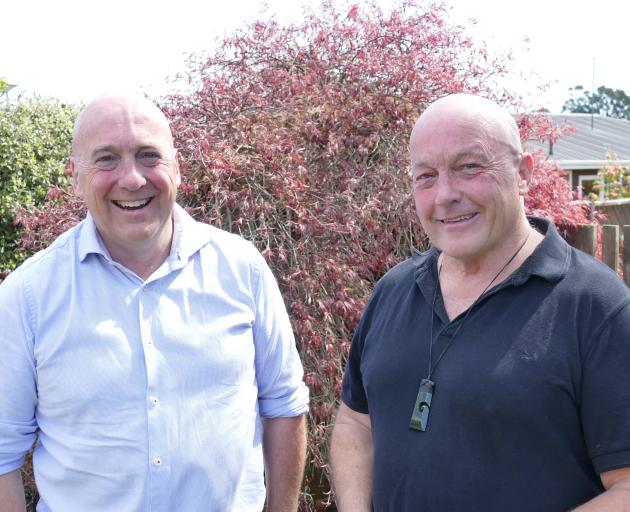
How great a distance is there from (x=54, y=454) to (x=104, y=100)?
3.91ft

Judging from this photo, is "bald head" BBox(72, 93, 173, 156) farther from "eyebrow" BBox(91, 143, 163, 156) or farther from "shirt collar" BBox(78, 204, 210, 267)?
"shirt collar" BBox(78, 204, 210, 267)

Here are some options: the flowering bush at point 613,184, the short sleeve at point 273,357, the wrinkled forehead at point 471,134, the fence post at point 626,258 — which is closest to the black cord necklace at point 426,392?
the wrinkled forehead at point 471,134

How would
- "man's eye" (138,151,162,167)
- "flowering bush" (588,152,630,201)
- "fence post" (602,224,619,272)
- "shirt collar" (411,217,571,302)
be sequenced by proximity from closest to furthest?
1. "shirt collar" (411,217,571,302)
2. "man's eye" (138,151,162,167)
3. "fence post" (602,224,619,272)
4. "flowering bush" (588,152,630,201)

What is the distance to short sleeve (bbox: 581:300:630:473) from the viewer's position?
1.87m

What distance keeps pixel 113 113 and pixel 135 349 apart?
801 mm

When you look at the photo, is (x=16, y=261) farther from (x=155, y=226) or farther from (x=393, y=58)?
(x=155, y=226)

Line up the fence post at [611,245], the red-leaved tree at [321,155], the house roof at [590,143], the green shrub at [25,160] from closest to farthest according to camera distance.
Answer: the red-leaved tree at [321,155] < the fence post at [611,245] < the green shrub at [25,160] < the house roof at [590,143]

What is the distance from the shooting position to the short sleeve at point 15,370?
91.9 inches

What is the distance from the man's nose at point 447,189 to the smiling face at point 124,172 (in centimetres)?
94

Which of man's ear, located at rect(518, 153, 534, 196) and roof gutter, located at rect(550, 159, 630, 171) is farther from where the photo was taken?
roof gutter, located at rect(550, 159, 630, 171)

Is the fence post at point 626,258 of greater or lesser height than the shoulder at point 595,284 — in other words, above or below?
below

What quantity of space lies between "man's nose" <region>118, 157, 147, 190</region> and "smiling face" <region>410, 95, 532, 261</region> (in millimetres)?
→ 932

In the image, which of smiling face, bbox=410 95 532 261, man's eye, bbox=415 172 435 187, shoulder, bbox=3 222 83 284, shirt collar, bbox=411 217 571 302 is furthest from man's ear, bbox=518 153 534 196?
shoulder, bbox=3 222 83 284

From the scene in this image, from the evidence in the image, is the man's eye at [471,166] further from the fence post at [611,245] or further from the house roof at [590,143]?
the house roof at [590,143]
